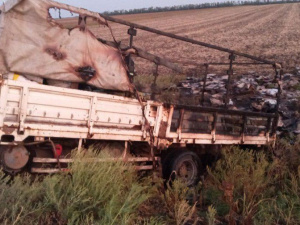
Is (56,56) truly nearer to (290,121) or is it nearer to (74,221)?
(74,221)

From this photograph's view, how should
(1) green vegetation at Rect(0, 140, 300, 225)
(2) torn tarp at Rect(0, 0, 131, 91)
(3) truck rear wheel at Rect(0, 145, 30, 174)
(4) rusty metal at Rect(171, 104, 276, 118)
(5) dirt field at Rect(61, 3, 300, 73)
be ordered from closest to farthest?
(1) green vegetation at Rect(0, 140, 300, 225), (3) truck rear wheel at Rect(0, 145, 30, 174), (2) torn tarp at Rect(0, 0, 131, 91), (4) rusty metal at Rect(171, 104, 276, 118), (5) dirt field at Rect(61, 3, 300, 73)

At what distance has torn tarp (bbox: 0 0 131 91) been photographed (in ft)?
16.7

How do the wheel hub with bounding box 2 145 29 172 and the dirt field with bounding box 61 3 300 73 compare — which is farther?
the dirt field with bounding box 61 3 300 73

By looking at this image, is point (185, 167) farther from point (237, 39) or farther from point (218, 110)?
point (237, 39)

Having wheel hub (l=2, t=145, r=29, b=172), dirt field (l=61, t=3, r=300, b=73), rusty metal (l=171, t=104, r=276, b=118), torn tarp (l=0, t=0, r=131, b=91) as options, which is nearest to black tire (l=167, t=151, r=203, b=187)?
rusty metal (l=171, t=104, r=276, b=118)

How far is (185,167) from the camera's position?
735 cm

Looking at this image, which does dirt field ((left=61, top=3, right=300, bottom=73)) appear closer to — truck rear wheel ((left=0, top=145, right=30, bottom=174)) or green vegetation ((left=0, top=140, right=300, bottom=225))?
green vegetation ((left=0, top=140, right=300, bottom=225))

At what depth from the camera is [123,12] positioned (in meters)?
62.0

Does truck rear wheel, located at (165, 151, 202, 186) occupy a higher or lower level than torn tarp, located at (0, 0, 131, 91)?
lower

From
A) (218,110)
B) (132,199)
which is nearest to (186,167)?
(218,110)

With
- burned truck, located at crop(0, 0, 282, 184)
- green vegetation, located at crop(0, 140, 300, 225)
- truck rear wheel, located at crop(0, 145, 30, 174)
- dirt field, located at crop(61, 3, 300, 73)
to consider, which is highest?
dirt field, located at crop(61, 3, 300, 73)

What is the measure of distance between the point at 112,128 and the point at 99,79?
0.85m

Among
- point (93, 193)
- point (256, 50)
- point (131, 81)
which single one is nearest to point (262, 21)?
point (256, 50)

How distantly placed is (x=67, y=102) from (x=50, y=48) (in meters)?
0.91
